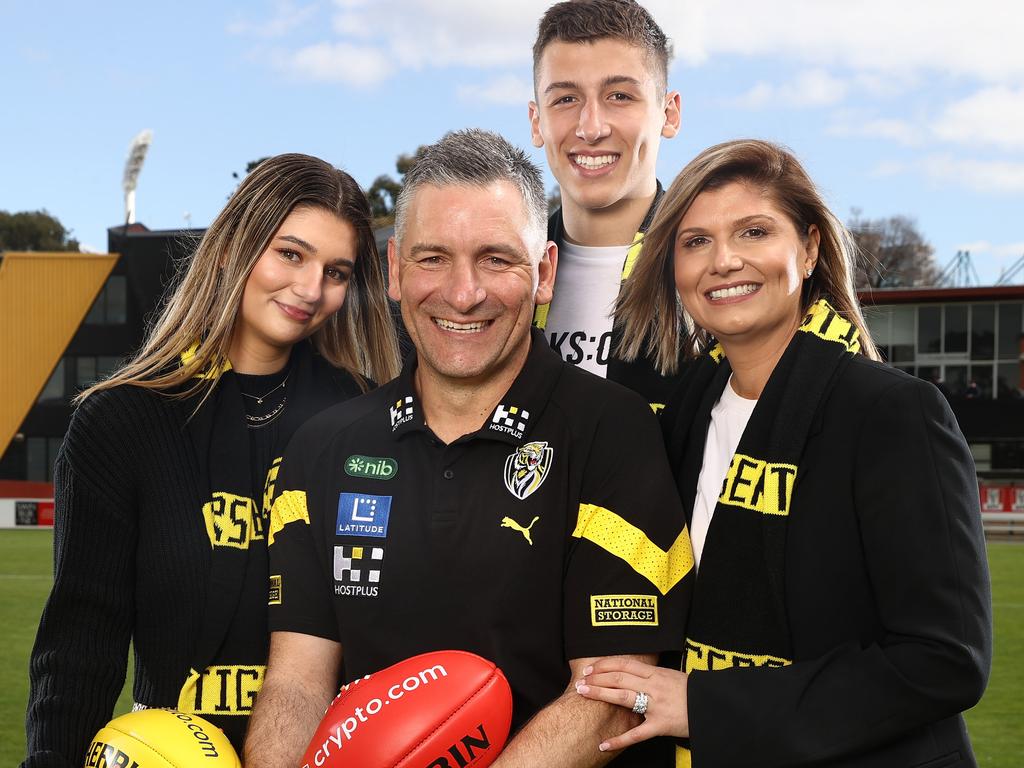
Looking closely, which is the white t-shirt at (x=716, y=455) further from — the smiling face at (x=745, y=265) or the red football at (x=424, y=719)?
the red football at (x=424, y=719)

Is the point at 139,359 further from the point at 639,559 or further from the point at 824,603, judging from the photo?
the point at 824,603

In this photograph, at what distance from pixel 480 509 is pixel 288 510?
0.54 metres

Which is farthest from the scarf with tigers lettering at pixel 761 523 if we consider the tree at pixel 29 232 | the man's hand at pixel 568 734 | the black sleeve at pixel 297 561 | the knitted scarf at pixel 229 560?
the tree at pixel 29 232

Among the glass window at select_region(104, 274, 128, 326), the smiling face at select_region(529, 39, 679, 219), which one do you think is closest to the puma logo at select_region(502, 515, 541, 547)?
the smiling face at select_region(529, 39, 679, 219)

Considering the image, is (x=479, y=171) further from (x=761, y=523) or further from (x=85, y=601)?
(x=85, y=601)

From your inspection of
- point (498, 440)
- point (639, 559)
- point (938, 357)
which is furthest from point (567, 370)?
point (938, 357)

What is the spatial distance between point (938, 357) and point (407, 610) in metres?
33.7

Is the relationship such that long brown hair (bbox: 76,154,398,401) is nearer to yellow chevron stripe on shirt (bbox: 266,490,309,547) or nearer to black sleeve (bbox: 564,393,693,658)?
yellow chevron stripe on shirt (bbox: 266,490,309,547)

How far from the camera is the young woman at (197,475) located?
115 inches

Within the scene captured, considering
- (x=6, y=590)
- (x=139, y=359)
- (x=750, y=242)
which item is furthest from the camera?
(x=6, y=590)

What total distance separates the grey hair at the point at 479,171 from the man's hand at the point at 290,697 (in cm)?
106

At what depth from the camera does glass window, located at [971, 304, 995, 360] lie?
3309 cm

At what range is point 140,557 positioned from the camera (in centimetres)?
299

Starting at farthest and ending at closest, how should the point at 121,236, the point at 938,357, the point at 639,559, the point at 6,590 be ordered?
the point at 938,357
the point at 121,236
the point at 6,590
the point at 639,559
